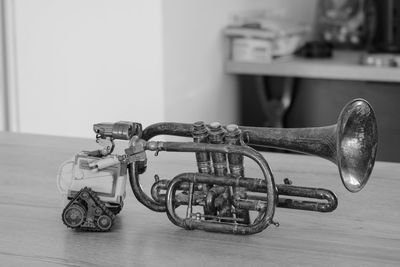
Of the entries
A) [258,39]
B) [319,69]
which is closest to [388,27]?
[319,69]

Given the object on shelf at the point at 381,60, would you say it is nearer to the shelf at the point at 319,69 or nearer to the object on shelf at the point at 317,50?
the shelf at the point at 319,69

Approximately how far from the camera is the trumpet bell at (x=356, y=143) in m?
1.27

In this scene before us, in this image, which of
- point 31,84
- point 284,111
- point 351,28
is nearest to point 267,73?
point 284,111

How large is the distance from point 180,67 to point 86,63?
0.33m

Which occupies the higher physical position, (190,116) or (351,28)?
(351,28)

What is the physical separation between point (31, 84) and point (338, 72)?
3.68 feet

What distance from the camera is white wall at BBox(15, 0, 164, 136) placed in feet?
9.53

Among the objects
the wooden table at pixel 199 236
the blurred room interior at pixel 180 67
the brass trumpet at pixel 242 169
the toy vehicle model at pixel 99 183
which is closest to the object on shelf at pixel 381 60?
the blurred room interior at pixel 180 67

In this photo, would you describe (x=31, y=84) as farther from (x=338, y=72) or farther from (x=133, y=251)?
(x=133, y=251)

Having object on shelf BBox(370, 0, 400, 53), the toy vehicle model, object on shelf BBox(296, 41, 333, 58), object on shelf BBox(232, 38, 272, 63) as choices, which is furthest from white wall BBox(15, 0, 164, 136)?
the toy vehicle model

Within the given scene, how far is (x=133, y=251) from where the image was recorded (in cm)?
123

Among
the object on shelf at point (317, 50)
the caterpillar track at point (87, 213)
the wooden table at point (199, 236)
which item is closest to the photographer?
the wooden table at point (199, 236)

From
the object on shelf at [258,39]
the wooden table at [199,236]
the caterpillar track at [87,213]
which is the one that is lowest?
the wooden table at [199,236]

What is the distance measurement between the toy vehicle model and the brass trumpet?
0.03m
